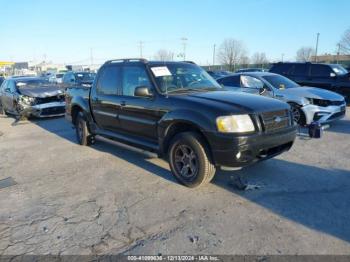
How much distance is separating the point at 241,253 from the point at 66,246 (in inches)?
69.9

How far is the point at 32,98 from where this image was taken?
1182 cm

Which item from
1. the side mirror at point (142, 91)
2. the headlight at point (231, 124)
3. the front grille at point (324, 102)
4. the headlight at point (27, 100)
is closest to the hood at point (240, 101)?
the headlight at point (231, 124)

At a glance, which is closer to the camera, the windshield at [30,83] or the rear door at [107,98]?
the rear door at [107,98]

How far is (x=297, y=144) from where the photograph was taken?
698 cm

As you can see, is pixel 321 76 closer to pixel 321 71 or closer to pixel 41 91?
pixel 321 71

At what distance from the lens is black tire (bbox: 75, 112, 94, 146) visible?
7271mm

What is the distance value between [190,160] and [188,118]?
2.10 feet

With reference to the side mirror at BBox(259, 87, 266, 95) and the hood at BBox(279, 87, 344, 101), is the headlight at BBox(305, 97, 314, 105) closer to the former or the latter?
the hood at BBox(279, 87, 344, 101)

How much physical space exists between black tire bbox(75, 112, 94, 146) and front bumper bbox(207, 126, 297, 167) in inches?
156

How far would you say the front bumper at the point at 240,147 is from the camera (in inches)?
160

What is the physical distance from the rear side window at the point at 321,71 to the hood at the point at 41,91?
10274 millimetres

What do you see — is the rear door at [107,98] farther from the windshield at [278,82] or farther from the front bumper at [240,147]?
the windshield at [278,82]

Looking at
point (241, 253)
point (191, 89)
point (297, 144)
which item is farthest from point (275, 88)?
point (241, 253)

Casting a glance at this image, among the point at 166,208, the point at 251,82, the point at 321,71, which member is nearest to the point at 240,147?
the point at 166,208
